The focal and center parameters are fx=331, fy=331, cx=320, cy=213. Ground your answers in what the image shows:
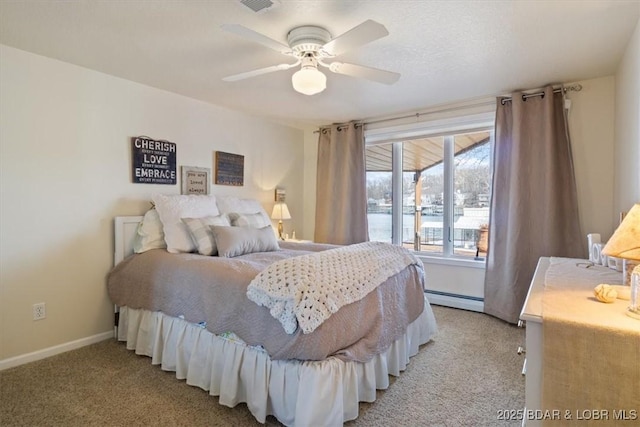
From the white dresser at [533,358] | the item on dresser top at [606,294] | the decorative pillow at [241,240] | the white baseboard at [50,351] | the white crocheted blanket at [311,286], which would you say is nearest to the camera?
the white dresser at [533,358]

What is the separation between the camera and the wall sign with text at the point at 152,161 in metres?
2.99

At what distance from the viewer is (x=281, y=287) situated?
1.60m

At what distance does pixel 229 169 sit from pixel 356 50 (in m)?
2.05

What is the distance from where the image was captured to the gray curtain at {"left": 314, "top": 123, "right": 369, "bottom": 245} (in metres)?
4.20

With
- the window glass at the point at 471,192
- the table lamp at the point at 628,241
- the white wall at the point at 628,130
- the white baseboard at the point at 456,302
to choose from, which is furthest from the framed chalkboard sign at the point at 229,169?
the white wall at the point at 628,130

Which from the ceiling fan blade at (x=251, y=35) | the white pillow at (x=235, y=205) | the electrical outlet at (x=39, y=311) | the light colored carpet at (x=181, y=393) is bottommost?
the light colored carpet at (x=181, y=393)

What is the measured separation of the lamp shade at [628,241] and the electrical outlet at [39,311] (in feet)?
11.5

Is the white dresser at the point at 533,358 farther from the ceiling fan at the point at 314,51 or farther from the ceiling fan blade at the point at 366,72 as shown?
the ceiling fan blade at the point at 366,72

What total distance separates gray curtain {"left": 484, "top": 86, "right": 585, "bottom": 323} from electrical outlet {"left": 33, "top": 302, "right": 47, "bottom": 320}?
3.88 meters

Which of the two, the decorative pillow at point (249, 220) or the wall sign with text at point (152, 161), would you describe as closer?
the wall sign with text at point (152, 161)

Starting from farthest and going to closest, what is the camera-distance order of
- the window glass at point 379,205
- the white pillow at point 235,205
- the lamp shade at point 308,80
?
the window glass at point 379,205 → the white pillow at point 235,205 → the lamp shade at point 308,80

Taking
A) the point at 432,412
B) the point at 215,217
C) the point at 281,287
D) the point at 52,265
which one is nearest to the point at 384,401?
the point at 432,412

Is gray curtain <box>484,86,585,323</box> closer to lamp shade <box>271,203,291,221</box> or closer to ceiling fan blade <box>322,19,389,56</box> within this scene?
ceiling fan blade <box>322,19,389,56</box>

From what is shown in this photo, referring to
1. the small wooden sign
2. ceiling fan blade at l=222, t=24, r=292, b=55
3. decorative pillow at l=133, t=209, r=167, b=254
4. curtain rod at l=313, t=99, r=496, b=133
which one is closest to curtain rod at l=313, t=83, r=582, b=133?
curtain rod at l=313, t=99, r=496, b=133
